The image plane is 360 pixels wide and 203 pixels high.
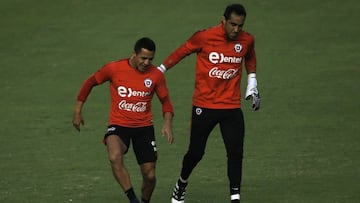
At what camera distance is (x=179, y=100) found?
87.0 feet

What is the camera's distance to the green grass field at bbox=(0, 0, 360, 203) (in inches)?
722

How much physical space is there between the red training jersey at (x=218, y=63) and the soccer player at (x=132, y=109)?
0.67 m

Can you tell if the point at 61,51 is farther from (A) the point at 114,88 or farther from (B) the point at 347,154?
(A) the point at 114,88

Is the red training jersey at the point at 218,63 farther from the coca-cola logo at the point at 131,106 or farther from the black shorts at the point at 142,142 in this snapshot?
the black shorts at the point at 142,142

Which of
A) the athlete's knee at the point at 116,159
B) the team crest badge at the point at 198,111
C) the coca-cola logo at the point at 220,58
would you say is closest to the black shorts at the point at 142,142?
the athlete's knee at the point at 116,159

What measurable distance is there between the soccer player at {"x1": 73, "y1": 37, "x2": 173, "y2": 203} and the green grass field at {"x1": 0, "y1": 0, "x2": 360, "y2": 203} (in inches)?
79.4

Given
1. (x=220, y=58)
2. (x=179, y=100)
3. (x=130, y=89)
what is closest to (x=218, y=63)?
(x=220, y=58)

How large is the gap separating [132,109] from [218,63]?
143 cm

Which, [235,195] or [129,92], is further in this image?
[235,195]

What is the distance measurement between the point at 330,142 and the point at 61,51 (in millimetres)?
11785

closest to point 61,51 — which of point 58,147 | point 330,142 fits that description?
point 58,147

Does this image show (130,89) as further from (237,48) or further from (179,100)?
(179,100)

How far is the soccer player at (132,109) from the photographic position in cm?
1505

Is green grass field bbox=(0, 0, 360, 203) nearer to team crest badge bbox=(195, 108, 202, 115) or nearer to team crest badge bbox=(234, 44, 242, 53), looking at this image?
team crest badge bbox=(195, 108, 202, 115)
